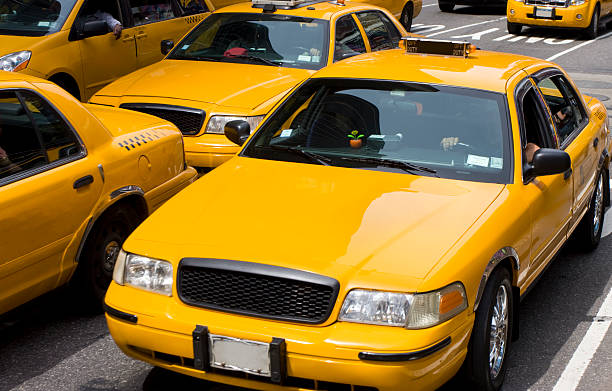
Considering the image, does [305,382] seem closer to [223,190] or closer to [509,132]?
[223,190]

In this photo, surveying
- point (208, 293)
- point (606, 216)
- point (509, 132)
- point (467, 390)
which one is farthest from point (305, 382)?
point (606, 216)

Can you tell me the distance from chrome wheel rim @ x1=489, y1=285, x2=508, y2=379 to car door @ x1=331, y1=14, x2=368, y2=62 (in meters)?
4.84

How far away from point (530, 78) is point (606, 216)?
8.62ft

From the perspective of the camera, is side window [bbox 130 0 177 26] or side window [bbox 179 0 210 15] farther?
side window [bbox 179 0 210 15]

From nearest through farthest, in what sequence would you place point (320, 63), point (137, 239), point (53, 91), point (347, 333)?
point (347, 333) → point (137, 239) → point (53, 91) → point (320, 63)

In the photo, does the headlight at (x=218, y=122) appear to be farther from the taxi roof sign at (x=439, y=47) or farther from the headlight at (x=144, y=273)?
the headlight at (x=144, y=273)

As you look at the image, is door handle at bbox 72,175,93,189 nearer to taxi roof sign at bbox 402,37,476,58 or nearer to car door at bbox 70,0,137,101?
taxi roof sign at bbox 402,37,476,58

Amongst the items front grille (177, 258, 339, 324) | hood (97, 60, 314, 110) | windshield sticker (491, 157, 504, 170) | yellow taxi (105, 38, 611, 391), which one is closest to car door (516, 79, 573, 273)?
yellow taxi (105, 38, 611, 391)

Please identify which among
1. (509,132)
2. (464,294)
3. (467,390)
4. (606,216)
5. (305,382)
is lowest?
(606,216)

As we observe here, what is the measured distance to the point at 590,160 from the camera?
6.45 meters

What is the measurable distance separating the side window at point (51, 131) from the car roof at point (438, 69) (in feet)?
5.26

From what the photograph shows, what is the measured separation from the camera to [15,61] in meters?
9.30

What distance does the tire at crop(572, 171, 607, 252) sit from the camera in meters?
6.80

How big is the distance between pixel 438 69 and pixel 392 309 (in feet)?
7.31
